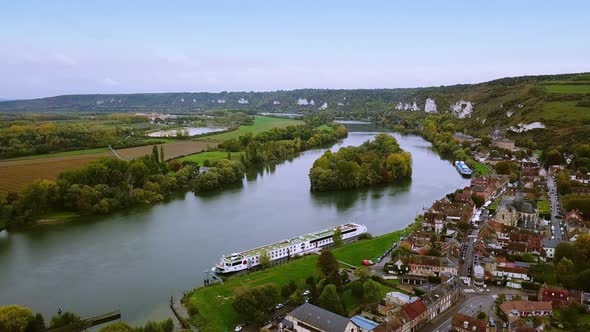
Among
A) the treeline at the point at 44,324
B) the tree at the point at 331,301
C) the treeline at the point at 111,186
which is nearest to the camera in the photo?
the treeline at the point at 44,324

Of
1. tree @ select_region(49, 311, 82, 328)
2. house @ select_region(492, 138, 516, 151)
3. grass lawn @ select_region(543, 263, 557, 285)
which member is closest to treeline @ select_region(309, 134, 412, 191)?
house @ select_region(492, 138, 516, 151)

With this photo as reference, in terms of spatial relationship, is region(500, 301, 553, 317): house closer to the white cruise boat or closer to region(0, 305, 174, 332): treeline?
the white cruise boat

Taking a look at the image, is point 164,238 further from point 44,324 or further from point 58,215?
point 44,324

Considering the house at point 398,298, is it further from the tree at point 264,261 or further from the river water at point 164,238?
Result: the river water at point 164,238

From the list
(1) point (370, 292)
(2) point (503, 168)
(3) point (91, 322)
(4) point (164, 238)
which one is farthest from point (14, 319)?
(2) point (503, 168)

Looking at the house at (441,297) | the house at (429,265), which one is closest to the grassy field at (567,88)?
the house at (429,265)

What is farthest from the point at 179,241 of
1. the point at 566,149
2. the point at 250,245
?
the point at 566,149
